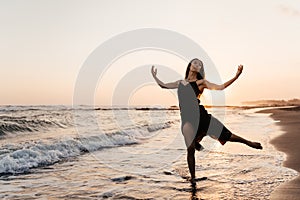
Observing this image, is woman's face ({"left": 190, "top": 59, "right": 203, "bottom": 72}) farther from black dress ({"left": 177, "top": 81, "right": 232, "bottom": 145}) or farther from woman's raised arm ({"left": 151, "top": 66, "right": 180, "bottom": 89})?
woman's raised arm ({"left": 151, "top": 66, "right": 180, "bottom": 89})

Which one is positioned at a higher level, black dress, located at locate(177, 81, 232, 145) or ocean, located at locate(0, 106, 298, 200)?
black dress, located at locate(177, 81, 232, 145)

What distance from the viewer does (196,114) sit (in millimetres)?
6832

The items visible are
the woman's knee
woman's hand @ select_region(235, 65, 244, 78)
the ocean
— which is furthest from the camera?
the woman's knee

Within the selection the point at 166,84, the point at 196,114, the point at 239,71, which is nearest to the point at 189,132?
the point at 196,114

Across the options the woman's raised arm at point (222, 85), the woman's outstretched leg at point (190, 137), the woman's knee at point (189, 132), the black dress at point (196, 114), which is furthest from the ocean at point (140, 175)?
the woman's raised arm at point (222, 85)

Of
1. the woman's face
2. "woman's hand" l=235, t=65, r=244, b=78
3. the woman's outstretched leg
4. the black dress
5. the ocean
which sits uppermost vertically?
the woman's face

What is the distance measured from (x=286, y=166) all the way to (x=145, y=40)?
4522 mm

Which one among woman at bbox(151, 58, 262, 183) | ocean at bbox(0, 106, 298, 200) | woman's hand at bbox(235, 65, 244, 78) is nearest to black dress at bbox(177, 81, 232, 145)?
woman at bbox(151, 58, 262, 183)

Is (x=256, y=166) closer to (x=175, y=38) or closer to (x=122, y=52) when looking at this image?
(x=175, y=38)

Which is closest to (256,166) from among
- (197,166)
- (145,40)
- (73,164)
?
(197,166)

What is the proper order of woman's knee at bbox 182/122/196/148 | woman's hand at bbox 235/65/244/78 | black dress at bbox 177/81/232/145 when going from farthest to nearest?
woman's knee at bbox 182/122/196/148 → black dress at bbox 177/81/232/145 → woman's hand at bbox 235/65/244/78

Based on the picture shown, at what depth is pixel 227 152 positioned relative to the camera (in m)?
11.7

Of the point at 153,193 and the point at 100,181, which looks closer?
the point at 153,193

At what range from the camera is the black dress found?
22.4ft
